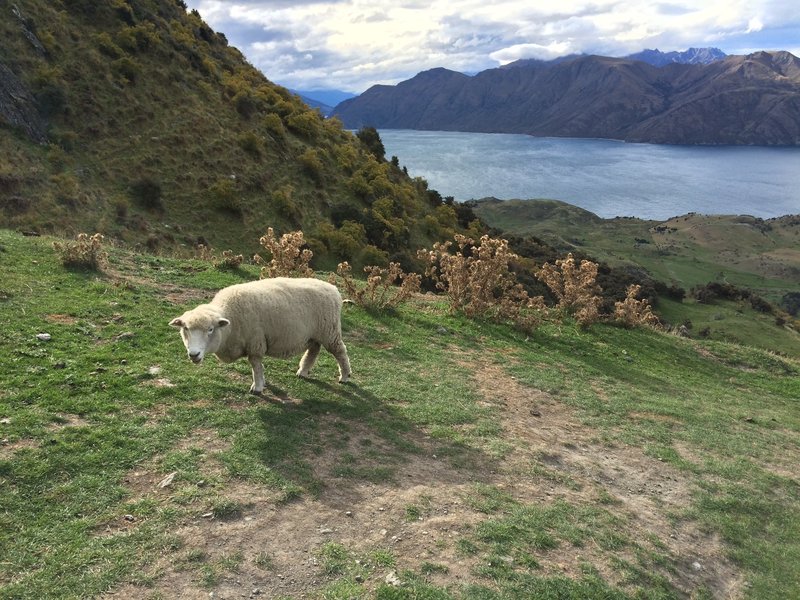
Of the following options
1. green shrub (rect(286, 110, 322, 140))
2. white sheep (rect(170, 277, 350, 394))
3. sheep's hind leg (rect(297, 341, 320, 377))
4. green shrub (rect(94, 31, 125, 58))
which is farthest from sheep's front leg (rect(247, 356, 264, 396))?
green shrub (rect(286, 110, 322, 140))

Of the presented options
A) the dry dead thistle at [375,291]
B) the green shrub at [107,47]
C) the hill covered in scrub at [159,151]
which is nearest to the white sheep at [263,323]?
the dry dead thistle at [375,291]

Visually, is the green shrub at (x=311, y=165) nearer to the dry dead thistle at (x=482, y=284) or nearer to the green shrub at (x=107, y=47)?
the green shrub at (x=107, y=47)

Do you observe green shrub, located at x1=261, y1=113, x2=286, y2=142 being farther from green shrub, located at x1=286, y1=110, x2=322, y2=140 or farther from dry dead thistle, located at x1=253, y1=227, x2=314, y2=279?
dry dead thistle, located at x1=253, y1=227, x2=314, y2=279

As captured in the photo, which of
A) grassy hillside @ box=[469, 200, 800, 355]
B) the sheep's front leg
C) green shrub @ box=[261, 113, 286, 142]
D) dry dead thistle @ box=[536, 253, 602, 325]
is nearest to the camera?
the sheep's front leg

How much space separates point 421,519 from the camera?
6555 mm

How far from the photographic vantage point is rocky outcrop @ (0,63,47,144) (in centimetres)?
3116

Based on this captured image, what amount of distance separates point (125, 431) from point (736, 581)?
28.6ft

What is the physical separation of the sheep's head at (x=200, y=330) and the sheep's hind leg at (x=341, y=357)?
2.48 metres

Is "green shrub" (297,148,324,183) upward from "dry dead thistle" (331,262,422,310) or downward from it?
upward

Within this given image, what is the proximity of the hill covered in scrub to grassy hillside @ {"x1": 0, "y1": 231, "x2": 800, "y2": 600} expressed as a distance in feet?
59.3

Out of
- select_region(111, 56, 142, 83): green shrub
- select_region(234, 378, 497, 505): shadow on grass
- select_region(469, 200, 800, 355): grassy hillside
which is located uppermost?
select_region(111, 56, 142, 83): green shrub

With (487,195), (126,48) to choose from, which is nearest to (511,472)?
(126,48)

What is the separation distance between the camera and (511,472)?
841cm

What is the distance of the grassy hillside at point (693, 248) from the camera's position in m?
58.2
